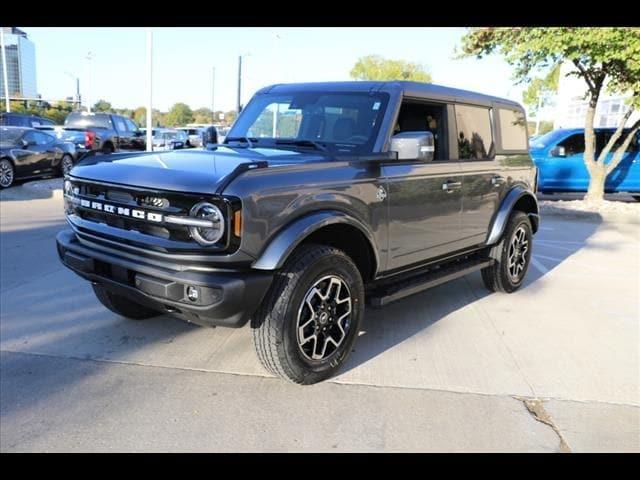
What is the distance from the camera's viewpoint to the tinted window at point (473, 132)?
4758mm

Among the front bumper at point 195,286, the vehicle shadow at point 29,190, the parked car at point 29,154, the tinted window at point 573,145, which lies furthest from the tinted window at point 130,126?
the front bumper at point 195,286

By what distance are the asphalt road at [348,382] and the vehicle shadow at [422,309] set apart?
2 cm

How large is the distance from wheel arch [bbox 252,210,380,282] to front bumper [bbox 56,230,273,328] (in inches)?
4.5

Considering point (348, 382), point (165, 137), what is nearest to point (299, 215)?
point (348, 382)

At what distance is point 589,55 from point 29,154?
1233cm

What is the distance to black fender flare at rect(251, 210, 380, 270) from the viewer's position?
2.93 m

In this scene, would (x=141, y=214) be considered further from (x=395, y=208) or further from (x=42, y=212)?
(x=42, y=212)

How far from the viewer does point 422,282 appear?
428cm

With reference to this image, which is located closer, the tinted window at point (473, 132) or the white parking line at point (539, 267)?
the tinted window at point (473, 132)

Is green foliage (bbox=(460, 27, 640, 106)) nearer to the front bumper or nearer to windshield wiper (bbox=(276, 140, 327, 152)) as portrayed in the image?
windshield wiper (bbox=(276, 140, 327, 152))

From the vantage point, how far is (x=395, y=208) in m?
3.82

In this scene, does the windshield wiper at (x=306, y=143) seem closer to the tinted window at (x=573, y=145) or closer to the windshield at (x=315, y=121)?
the windshield at (x=315, y=121)

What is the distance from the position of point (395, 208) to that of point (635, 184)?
39.3ft

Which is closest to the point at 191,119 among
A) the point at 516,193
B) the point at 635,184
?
the point at 635,184
